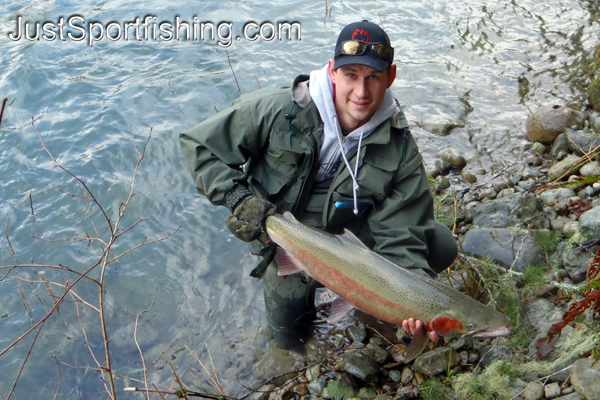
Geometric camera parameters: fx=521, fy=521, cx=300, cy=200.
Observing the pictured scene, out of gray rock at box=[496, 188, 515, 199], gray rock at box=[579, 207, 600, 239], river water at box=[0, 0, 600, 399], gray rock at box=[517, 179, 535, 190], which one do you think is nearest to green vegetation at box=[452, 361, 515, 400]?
gray rock at box=[579, 207, 600, 239]

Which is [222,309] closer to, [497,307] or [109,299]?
[109,299]

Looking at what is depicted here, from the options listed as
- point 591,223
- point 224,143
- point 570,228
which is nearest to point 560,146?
point 570,228

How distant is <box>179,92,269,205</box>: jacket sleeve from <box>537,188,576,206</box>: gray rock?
3077 mm

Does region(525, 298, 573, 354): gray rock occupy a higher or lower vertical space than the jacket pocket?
lower

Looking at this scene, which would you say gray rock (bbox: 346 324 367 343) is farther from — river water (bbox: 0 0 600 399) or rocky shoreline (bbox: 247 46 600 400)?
river water (bbox: 0 0 600 399)

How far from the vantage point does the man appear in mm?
3734

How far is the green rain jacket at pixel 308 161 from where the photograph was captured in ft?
12.7

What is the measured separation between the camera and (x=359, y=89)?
370cm

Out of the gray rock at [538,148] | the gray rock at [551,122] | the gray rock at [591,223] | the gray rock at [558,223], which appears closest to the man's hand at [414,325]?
the gray rock at [591,223]

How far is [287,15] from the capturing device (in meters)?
10.5

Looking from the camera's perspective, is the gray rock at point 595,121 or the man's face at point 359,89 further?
the gray rock at point 595,121

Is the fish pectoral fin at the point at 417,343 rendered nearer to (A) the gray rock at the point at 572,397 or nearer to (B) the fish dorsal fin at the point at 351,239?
(B) the fish dorsal fin at the point at 351,239

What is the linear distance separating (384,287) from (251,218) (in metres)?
1.11

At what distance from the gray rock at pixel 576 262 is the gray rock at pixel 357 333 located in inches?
69.5
